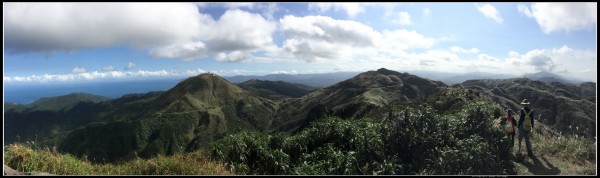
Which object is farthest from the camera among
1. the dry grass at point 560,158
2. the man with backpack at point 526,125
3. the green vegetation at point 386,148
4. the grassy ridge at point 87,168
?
the man with backpack at point 526,125

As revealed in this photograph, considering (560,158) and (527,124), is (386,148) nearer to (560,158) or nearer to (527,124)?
(527,124)

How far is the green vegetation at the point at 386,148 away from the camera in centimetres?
1172

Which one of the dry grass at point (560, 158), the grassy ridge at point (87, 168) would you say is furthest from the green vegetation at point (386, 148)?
the grassy ridge at point (87, 168)

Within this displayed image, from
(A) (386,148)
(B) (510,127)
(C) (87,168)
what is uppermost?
(B) (510,127)

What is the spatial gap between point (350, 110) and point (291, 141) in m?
97.3

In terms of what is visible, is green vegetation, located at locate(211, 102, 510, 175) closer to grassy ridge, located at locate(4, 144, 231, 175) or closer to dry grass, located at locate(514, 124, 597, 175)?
dry grass, located at locate(514, 124, 597, 175)

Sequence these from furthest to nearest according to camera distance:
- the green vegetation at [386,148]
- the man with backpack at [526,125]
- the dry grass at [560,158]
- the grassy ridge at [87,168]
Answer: the man with backpack at [526,125]
the dry grass at [560,158]
the green vegetation at [386,148]
the grassy ridge at [87,168]

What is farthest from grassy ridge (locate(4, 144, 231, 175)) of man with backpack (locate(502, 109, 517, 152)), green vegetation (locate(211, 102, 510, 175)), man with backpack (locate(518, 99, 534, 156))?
man with backpack (locate(518, 99, 534, 156))

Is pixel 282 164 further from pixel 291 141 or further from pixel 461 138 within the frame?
pixel 461 138

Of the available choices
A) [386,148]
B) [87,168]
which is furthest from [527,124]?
[87,168]

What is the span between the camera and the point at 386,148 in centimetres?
1277

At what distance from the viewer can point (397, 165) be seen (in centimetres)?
1166

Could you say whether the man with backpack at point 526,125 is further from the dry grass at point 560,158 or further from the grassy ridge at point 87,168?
the grassy ridge at point 87,168

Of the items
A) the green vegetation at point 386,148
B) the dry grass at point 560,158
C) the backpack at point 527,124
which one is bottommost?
the dry grass at point 560,158
